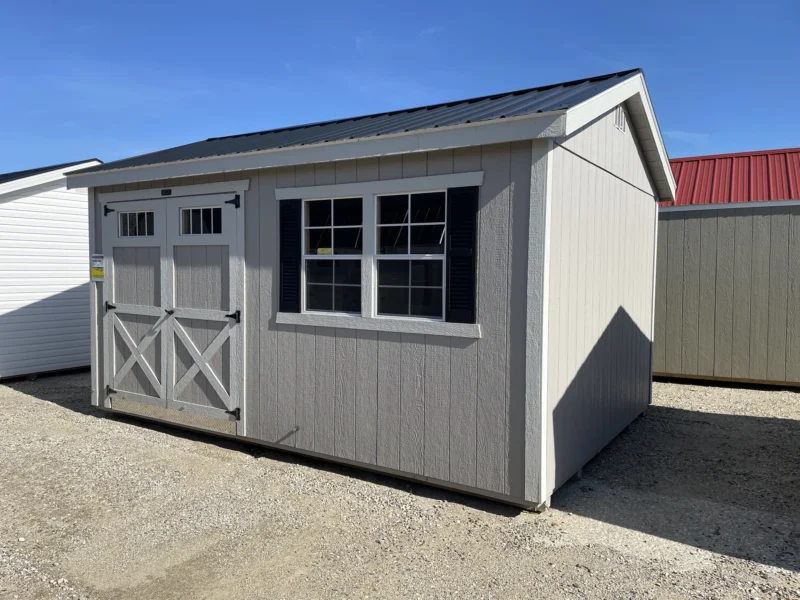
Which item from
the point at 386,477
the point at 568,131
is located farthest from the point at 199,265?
the point at 568,131

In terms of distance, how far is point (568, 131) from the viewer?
353 cm

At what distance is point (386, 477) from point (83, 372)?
6981 mm

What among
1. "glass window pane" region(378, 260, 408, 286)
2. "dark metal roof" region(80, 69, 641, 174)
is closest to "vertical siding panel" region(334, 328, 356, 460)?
"glass window pane" region(378, 260, 408, 286)

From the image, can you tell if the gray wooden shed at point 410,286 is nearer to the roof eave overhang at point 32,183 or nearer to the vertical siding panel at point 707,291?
the vertical siding panel at point 707,291

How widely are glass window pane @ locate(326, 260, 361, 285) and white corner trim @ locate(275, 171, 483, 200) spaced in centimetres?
53

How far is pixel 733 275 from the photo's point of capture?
8148 millimetres

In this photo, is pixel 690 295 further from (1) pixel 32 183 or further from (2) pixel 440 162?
(1) pixel 32 183

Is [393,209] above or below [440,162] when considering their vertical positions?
below

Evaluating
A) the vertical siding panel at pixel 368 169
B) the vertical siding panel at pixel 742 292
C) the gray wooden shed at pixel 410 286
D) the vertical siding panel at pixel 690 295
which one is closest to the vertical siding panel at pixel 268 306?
the gray wooden shed at pixel 410 286

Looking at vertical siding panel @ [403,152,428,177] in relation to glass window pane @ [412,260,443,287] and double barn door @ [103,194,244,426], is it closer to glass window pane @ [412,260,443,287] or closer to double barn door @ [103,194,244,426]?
glass window pane @ [412,260,443,287]

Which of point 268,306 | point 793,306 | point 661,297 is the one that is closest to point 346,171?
point 268,306

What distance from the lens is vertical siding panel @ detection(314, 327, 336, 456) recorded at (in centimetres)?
472

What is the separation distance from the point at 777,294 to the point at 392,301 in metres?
6.23

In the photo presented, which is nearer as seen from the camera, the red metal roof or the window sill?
the window sill
